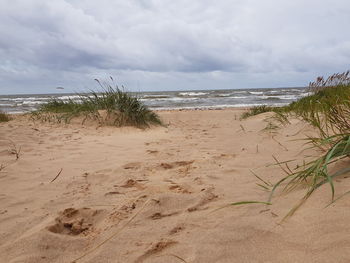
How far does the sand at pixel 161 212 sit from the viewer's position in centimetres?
124

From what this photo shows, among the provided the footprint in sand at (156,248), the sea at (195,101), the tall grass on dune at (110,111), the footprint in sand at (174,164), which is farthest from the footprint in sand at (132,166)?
the sea at (195,101)

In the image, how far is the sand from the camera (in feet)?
4.07

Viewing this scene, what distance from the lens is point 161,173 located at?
9.44 feet

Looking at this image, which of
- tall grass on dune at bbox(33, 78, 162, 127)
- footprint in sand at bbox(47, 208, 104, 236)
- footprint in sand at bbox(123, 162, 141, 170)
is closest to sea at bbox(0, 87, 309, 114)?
tall grass on dune at bbox(33, 78, 162, 127)

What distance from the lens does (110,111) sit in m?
6.64

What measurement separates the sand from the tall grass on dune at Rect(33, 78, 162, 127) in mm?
2916

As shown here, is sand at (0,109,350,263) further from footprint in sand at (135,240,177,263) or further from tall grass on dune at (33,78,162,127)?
tall grass on dune at (33,78,162,127)

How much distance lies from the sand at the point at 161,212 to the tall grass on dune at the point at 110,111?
115 inches

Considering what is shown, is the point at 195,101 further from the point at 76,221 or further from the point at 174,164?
the point at 76,221

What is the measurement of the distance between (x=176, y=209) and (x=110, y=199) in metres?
0.55

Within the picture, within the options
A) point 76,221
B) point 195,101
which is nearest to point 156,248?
point 76,221

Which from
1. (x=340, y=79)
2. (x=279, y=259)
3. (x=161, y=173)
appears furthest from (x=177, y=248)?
(x=340, y=79)

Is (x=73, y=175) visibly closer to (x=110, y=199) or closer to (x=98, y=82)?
(x=110, y=199)

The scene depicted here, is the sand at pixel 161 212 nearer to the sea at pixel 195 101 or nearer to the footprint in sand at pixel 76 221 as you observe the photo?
the footprint in sand at pixel 76 221
